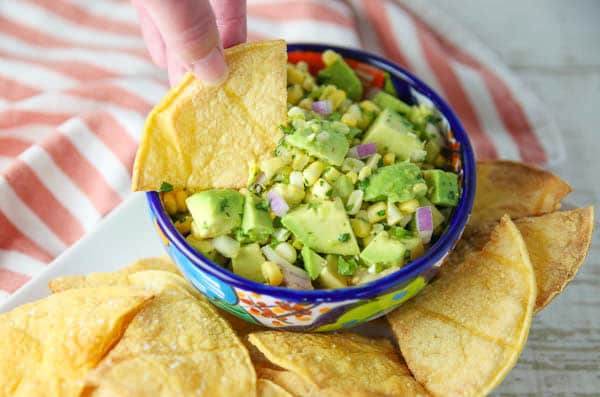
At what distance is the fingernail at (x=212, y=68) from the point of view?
1.92 m

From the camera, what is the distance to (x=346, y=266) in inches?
78.8

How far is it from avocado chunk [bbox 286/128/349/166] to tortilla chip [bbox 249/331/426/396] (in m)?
0.54

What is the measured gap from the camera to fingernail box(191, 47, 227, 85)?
192 centimetres

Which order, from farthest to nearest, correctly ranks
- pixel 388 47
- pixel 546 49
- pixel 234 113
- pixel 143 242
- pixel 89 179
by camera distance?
pixel 546 49 → pixel 388 47 → pixel 89 179 → pixel 143 242 → pixel 234 113

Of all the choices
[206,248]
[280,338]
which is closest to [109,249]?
[206,248]

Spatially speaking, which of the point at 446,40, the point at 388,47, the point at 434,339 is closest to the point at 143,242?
the point at 434,339

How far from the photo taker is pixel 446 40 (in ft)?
11.0

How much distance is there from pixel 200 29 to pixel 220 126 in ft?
1.44

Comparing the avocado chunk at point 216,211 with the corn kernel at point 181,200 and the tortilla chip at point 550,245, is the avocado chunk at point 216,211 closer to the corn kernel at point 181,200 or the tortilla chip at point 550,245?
the corn kernel at point 181,200

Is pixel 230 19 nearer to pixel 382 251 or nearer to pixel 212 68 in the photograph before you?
pixel 212 68

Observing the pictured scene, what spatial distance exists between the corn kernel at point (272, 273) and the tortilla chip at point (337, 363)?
8.0 inches

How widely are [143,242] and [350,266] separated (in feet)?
2.96

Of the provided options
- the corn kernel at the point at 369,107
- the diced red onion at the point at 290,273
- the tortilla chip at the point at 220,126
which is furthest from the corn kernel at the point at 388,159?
the diced red onion at the point at 290,273

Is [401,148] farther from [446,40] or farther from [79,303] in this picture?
[446,40]
